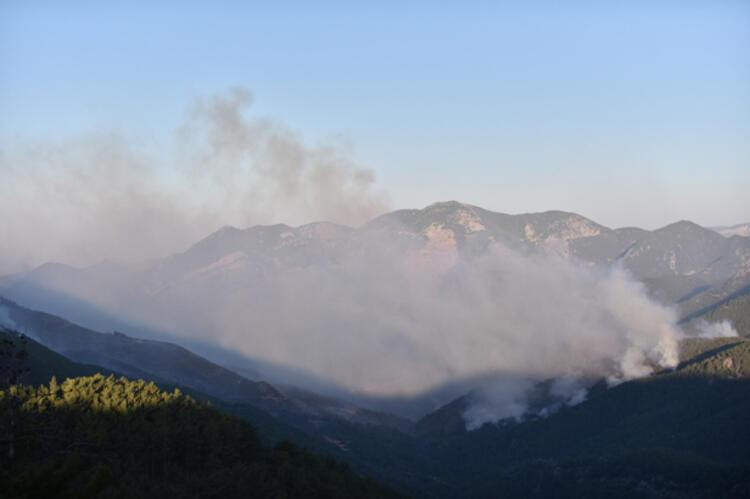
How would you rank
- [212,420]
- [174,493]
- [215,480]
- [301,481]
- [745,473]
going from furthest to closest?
[745,473] → [212,420] → [301,481] → [215,480] → [174,493]

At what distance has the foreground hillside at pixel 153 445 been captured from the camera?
266 ft

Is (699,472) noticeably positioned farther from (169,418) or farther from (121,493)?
(121,493)

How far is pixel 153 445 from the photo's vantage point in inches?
3873

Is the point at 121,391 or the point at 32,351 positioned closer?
the point at 121,391

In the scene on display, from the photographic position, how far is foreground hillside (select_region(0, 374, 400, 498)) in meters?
81.0

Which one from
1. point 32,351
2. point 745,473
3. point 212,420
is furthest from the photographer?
point 32,351

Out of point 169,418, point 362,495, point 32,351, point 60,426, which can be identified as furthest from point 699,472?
point 32,351

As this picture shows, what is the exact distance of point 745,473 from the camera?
158 m

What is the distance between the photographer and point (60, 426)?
298 ft

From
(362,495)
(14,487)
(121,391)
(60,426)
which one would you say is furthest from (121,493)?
(362,495)

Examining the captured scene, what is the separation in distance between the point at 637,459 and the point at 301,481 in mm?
118240

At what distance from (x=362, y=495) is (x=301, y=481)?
53.1 feet

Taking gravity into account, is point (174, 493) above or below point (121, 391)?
below

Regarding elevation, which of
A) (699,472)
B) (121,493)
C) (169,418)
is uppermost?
(699,472)
